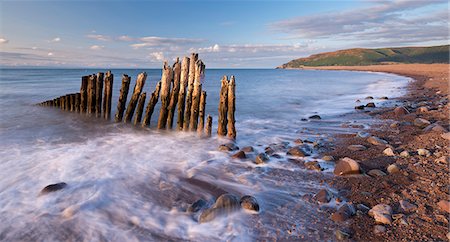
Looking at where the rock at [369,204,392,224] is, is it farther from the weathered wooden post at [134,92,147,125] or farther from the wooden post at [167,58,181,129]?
the weathered wooden post at [134,92,147,125]

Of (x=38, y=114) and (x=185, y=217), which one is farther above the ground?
(x=38, y=114)

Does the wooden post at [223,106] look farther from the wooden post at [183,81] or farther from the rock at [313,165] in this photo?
the rock at [313,165]

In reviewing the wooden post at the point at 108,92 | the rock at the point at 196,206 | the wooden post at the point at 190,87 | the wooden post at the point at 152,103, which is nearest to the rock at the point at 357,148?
the rock at the point at 196,206

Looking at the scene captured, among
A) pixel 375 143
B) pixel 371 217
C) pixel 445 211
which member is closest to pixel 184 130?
pixel 375 143

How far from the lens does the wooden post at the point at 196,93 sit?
9656 millimetres

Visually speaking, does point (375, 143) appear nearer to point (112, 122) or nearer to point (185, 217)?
point (185, 217)

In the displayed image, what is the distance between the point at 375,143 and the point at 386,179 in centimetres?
255

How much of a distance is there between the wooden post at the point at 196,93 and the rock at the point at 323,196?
5825 mm

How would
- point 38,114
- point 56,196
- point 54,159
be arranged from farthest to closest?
point 38,114
point 54,159
point 56,196

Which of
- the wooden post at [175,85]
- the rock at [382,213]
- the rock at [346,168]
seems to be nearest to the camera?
the rock at [382,213]

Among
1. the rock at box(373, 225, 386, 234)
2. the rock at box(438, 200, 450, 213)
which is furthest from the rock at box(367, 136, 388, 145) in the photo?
the rock at box(373, 225, 386, 234)

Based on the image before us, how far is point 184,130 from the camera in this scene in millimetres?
10344

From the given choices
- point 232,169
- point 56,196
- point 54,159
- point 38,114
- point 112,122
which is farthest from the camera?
point 38,114

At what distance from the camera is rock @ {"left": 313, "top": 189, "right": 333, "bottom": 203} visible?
192 inches
